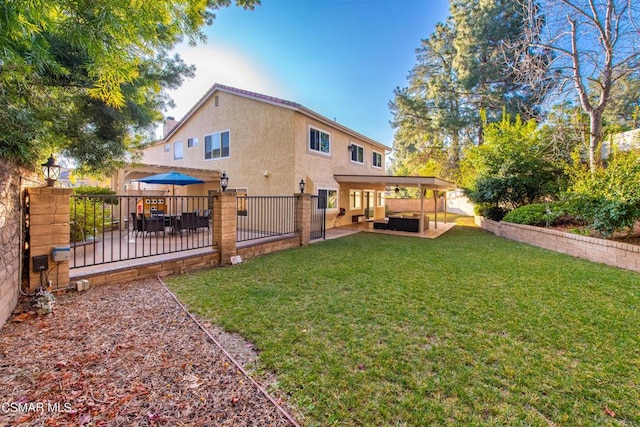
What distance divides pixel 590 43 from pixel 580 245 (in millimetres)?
8444

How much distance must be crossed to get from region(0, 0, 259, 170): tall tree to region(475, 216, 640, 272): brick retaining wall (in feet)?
36.4

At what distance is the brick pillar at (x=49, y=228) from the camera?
416cm

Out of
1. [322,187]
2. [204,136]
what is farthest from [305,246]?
[204,136]

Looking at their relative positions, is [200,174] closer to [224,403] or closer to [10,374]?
[10,374]

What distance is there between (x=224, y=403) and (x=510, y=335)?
348cm

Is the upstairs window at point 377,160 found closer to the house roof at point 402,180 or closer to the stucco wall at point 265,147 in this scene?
the stucco wall at point 265,147

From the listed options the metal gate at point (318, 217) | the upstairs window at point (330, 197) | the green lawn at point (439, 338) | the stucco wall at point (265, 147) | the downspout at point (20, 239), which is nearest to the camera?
the green lawn at point (439, 338)

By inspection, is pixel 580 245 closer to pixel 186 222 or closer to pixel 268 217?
pixel 268 217

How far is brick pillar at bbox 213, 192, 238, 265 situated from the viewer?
689 centimetres

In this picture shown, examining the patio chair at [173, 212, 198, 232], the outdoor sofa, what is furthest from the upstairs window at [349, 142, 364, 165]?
the patio chair at [173, 212, 198, 232]

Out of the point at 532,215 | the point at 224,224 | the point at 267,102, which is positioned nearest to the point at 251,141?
the point at 267,102

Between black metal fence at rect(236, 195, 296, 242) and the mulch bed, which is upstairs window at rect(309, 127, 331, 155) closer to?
black metal fence at rect(236, 195, 296, 242)

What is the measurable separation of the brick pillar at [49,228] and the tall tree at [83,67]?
619 millimetres

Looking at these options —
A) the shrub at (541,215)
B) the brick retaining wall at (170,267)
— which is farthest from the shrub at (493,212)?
the brick retaining wall at (170,267)
